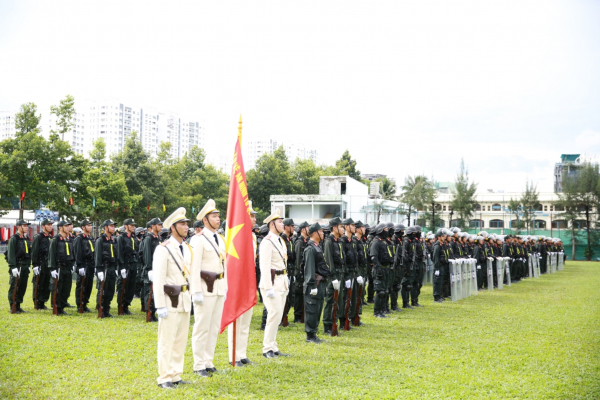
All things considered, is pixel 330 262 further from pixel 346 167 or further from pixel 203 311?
pixel 346 167

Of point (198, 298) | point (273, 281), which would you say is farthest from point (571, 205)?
point (198, 298)

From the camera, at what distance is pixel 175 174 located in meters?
49.0

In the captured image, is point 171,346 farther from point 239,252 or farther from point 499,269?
point 499,269

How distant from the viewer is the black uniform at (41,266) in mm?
12961

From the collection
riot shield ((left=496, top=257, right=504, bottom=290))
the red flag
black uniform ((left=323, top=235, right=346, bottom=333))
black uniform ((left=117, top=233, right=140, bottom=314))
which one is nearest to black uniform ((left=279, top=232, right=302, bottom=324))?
black uniform ((left=323, top=235, right=346, bottom=333))

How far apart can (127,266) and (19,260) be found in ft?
8.92

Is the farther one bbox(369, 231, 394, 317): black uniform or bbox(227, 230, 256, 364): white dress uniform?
bbox(369, 231, 394, 317): black uniform

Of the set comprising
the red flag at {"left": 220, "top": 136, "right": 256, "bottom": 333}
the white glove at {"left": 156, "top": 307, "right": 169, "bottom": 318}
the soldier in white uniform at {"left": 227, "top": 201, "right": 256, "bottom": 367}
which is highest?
the red flag at {"left": 220, "top": 136, "right": 256, "bottom": 333}

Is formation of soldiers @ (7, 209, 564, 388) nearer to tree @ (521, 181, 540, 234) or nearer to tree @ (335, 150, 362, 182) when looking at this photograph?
tree @ (521, 181, 540, 234)

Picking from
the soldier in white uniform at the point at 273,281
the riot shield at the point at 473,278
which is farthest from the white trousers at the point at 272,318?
the riot shield at the point at 473,278

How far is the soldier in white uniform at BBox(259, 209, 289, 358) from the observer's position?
830 centimetres

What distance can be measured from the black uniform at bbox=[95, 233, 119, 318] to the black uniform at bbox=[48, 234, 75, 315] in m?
0.76

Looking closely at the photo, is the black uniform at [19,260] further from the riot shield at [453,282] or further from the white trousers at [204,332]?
the riot shield at [453,282]

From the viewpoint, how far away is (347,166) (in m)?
72.2
